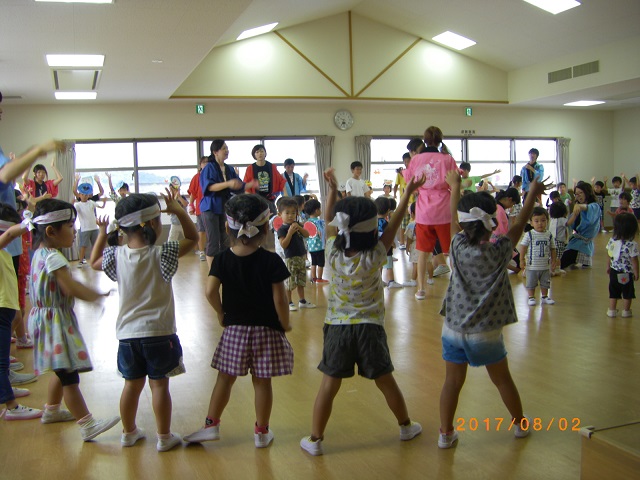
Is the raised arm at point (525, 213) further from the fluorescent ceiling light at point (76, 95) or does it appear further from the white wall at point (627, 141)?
the white wall at point (627, 141)

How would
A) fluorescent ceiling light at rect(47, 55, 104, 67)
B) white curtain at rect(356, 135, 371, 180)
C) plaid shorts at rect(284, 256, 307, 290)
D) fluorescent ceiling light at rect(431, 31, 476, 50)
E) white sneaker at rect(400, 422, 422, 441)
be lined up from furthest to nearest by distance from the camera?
white curtain at rect(356, 135, 371, 180) < fluorescent ceiling light at rect(431, 31, 476, 50) < fluorescent ceiling light at rect(47, 55, 104, 67) < plaid shorts at rect(284, 256, 307, 290) < white sneaker at rect(400, 422, 422, 441)

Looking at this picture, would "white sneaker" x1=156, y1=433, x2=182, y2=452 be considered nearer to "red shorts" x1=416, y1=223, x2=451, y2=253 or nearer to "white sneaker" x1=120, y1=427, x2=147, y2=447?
"white sneaker" x1=120, y1=427, x2=147, y2=447

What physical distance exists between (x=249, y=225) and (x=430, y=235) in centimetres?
343

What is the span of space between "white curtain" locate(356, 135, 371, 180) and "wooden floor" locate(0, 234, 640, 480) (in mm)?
8758

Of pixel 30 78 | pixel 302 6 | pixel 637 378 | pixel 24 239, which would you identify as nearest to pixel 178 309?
pixel 24 239

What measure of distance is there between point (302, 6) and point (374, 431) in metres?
9.49

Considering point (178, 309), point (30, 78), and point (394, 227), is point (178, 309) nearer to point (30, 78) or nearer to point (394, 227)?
point (394, 227)

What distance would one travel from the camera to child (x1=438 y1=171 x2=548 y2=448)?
2.54 meters

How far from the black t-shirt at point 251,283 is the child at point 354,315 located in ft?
0.81

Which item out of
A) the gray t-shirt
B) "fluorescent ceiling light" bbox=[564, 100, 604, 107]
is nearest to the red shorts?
the gray t-shirt

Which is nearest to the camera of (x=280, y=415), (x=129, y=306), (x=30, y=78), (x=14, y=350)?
(x=129, y=306)

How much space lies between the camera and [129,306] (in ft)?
8.54

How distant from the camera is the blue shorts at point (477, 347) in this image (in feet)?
8.29

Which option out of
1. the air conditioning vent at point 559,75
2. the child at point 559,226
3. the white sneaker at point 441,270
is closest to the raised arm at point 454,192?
the white sneaker at point 441,270
